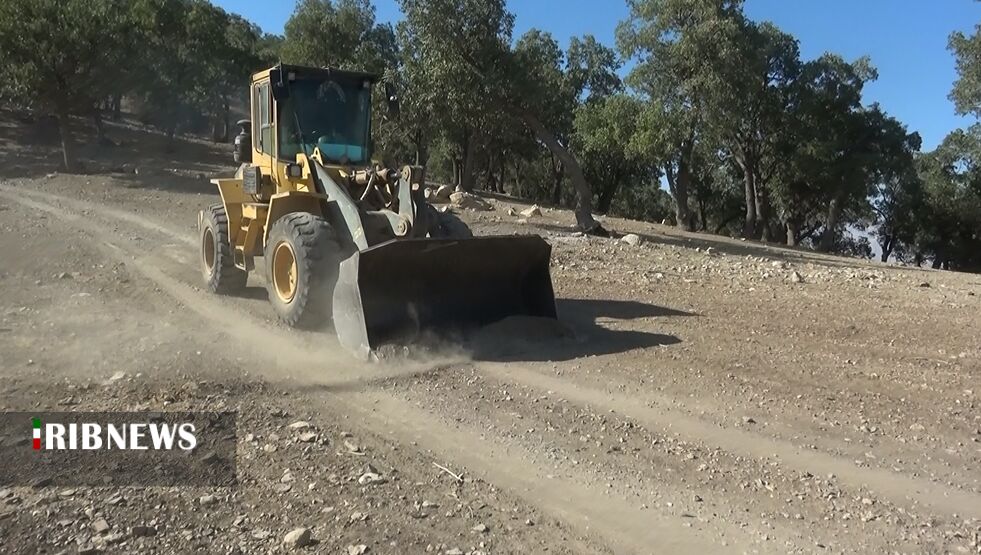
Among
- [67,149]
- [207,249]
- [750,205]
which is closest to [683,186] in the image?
[750,205]

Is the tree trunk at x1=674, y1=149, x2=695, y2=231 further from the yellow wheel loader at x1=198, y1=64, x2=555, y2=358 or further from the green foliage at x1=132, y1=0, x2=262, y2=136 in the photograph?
the yellow wheel loader at x1=198, y1=64, x2=555, y2=358

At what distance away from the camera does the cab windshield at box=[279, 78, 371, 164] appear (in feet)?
29.8

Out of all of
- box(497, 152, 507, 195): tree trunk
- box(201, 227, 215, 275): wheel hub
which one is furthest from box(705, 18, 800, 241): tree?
box(201, 227, 215, 275): wheel hub

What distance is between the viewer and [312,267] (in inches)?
307

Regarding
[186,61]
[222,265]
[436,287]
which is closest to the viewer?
[436,287]

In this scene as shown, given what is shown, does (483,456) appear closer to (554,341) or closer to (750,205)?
(554,341)

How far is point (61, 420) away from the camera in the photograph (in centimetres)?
521

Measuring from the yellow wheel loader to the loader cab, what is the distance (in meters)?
0.01

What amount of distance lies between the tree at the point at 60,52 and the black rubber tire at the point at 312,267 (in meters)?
17.5

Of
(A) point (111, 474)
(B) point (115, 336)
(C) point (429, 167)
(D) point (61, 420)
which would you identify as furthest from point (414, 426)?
(C) point (429, 167)

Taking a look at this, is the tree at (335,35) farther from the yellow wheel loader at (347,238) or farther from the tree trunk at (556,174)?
the yellow wheel loader at (347,238)

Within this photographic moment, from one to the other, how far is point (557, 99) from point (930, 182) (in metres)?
17.6

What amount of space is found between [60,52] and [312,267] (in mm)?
18272

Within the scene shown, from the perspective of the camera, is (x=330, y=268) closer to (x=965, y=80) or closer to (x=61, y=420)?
(x=61, y=420)
